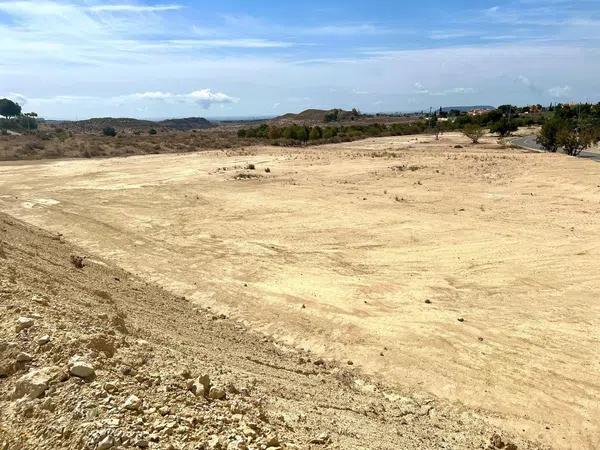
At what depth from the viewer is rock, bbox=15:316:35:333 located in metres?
4.85

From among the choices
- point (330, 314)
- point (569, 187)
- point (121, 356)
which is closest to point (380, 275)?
point (330, 314)

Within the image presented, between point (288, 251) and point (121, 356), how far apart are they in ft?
34.9

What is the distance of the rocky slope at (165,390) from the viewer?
3.78m

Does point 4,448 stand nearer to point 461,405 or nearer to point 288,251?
point 461,405

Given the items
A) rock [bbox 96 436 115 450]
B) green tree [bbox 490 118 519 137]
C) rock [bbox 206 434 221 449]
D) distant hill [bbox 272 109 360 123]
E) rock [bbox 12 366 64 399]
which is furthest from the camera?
distant hill [bbox 272 109 360 123]

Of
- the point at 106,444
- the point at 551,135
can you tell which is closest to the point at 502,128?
the point at 551,135

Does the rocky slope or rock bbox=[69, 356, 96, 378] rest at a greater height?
rock bbox=[69, 356, 96, 378]

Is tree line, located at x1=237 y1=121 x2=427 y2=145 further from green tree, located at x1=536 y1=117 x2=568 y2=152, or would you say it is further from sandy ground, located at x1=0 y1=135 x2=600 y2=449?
sandy ground, located at x1=0 y1=135 x2=600 y2=449

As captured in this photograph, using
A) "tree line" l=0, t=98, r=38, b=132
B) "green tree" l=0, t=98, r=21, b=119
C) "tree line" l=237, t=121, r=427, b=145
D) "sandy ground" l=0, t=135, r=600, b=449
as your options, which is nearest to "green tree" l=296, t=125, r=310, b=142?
"tree line" l=237, t=121, r=427, b=145

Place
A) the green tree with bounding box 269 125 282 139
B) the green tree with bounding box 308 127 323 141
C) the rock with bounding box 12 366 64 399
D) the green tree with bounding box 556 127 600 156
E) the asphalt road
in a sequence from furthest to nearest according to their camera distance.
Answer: the green tree with bounding box 308 127 323 141 < the green tree with bounding box 269 125 282 139 < the green tree with bounding box 556 127 600 156 < the asphalt road < the rock with bounding box 12 366 64 399

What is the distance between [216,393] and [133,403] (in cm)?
82

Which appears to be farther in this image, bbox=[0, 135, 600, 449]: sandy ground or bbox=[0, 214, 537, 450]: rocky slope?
bbox=[0, 135, 600, 449]: sandy ground

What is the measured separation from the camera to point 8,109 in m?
109

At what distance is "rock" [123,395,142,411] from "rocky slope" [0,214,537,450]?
17 millimetres
